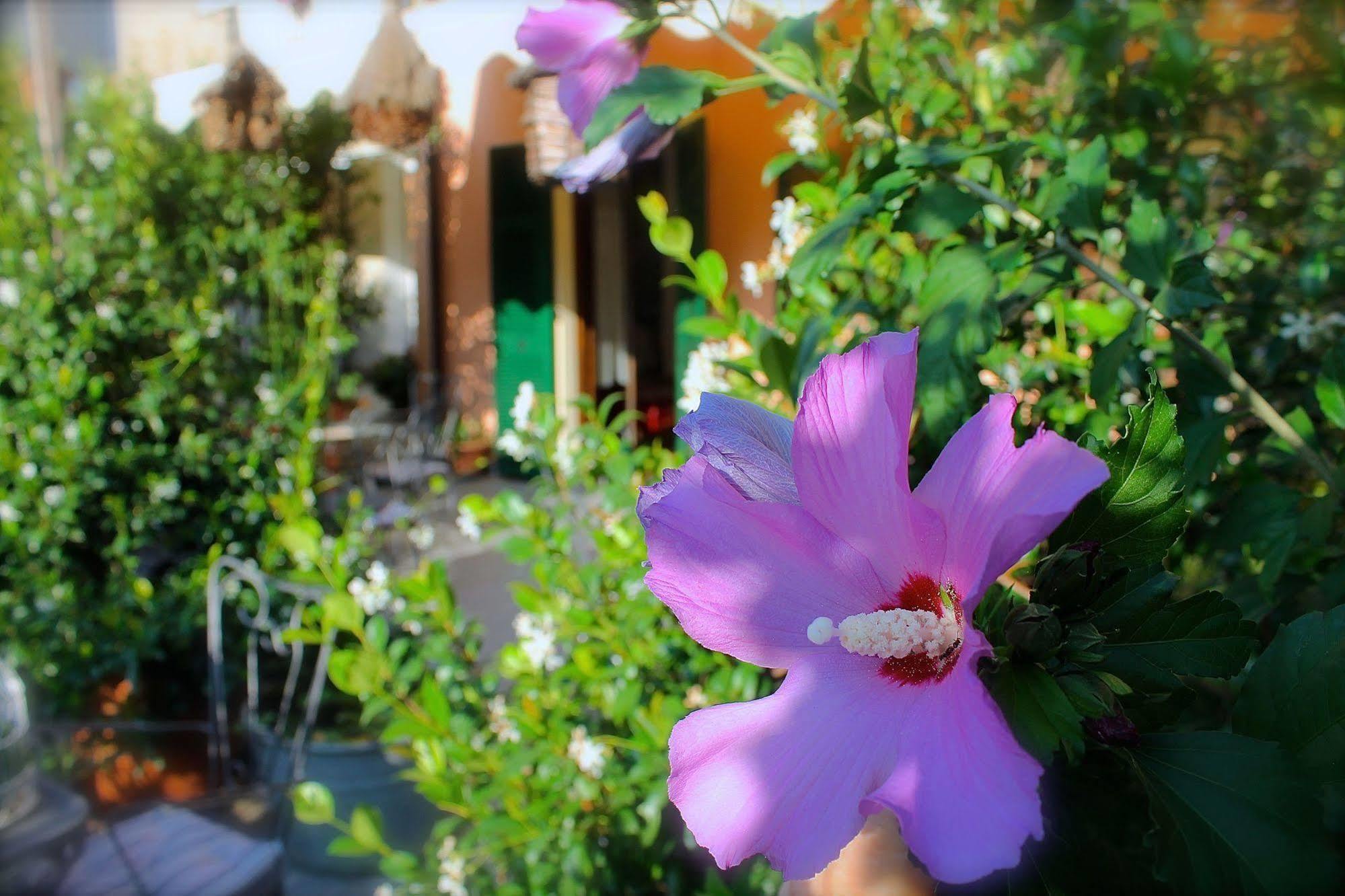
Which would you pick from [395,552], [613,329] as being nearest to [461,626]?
[395,552]

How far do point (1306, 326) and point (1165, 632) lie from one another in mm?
1051

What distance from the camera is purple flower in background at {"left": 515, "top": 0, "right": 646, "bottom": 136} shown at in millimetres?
795

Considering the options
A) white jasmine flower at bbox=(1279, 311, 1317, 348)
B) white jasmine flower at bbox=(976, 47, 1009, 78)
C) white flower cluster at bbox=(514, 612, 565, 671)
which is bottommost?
white flower cluster at bbox=(514, 612, 565, 671)

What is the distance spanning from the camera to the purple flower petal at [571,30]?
79 centimetres

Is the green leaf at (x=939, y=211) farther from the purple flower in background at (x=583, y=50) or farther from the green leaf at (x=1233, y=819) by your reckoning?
the green leaf at (x=1233, y=819)

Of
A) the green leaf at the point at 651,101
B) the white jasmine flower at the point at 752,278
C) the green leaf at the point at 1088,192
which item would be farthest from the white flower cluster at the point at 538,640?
the green leaf at the point at 1088,192

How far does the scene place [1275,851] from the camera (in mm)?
392

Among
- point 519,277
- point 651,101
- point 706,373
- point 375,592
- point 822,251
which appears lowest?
point 519,277

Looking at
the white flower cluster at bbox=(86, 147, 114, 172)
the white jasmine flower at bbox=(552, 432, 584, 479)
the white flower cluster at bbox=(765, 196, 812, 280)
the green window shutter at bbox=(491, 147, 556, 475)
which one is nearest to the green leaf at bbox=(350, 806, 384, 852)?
the white jasmine flower at bbox=(552, 432, 584, 479)

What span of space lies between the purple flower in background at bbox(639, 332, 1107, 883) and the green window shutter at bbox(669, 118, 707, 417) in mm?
4579

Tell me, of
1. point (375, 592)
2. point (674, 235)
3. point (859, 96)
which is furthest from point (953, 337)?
point (375, 592)

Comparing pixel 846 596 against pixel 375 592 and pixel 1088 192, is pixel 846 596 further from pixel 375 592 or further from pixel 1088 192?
pixel 375 592

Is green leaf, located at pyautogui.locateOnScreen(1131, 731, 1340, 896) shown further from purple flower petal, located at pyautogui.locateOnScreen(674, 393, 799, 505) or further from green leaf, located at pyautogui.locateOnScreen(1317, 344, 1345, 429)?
green leaf, located at pyautogui.locateOnScreen(1317, 344, 1345, 429)

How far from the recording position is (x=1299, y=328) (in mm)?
1255
